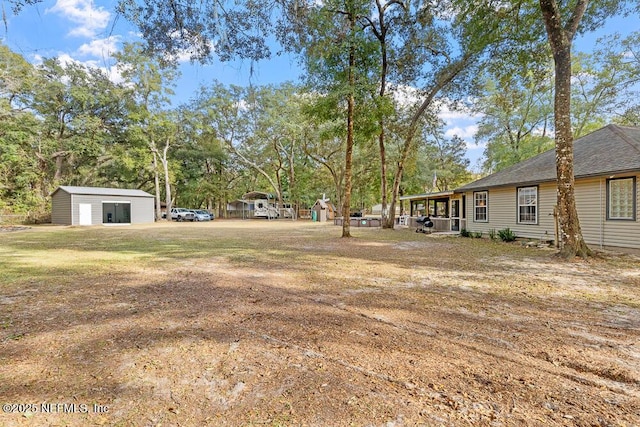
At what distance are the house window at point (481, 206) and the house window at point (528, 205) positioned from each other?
1800 mm

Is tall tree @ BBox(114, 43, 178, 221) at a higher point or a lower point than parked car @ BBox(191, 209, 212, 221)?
higher

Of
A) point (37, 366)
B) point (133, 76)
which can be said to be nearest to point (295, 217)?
point (133, 76)

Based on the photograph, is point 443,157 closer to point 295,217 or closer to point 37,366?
point 295,217

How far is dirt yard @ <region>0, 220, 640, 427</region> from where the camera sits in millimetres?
2033

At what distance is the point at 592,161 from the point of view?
414 inches

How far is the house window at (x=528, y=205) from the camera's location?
39.5 ft

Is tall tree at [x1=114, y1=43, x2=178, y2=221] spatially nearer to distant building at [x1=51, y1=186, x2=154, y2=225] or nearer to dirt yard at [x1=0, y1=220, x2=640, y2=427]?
distant building at [x1=51, y1=186, x2=154, y2=225]

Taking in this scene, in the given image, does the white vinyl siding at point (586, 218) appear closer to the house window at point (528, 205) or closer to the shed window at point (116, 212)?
the house window at point (528, 205)

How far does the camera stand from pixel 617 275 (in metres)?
6.26

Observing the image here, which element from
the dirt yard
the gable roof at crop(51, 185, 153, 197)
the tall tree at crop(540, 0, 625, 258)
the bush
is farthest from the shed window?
the tall tree at crop(540, 0, 625, 258)

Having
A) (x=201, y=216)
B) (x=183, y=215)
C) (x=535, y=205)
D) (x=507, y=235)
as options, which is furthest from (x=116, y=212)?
(x=535, y=205)

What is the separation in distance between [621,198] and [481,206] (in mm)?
5466

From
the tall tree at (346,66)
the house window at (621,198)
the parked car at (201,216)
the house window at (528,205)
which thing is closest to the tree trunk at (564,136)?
the house window at (621,198)

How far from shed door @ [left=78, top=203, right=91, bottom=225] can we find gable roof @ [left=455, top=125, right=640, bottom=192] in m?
26.6
